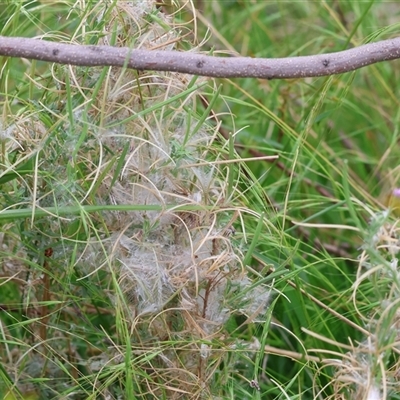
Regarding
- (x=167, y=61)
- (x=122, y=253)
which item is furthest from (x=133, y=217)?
(x=167, y=61)

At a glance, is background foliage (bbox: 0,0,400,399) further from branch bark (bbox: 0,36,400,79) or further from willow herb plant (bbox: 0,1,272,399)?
branch bark (bbox: 0,36,400,79)

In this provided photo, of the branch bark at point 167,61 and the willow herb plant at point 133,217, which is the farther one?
the willow herb plant at point 133,217

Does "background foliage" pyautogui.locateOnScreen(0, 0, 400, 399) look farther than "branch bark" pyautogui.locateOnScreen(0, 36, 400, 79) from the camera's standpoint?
Yes

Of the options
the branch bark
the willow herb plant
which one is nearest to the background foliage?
the willow herb plant

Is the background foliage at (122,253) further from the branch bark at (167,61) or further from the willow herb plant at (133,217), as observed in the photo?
the branch bark at (167,61)

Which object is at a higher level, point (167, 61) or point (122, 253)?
point (167, 61)

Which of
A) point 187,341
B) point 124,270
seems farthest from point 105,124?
point 187,341

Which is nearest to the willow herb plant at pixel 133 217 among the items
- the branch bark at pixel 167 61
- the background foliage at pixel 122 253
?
the background foliage at pixel 122 253

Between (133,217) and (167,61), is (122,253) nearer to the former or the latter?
(133,217)

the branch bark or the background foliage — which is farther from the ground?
the branch bark
